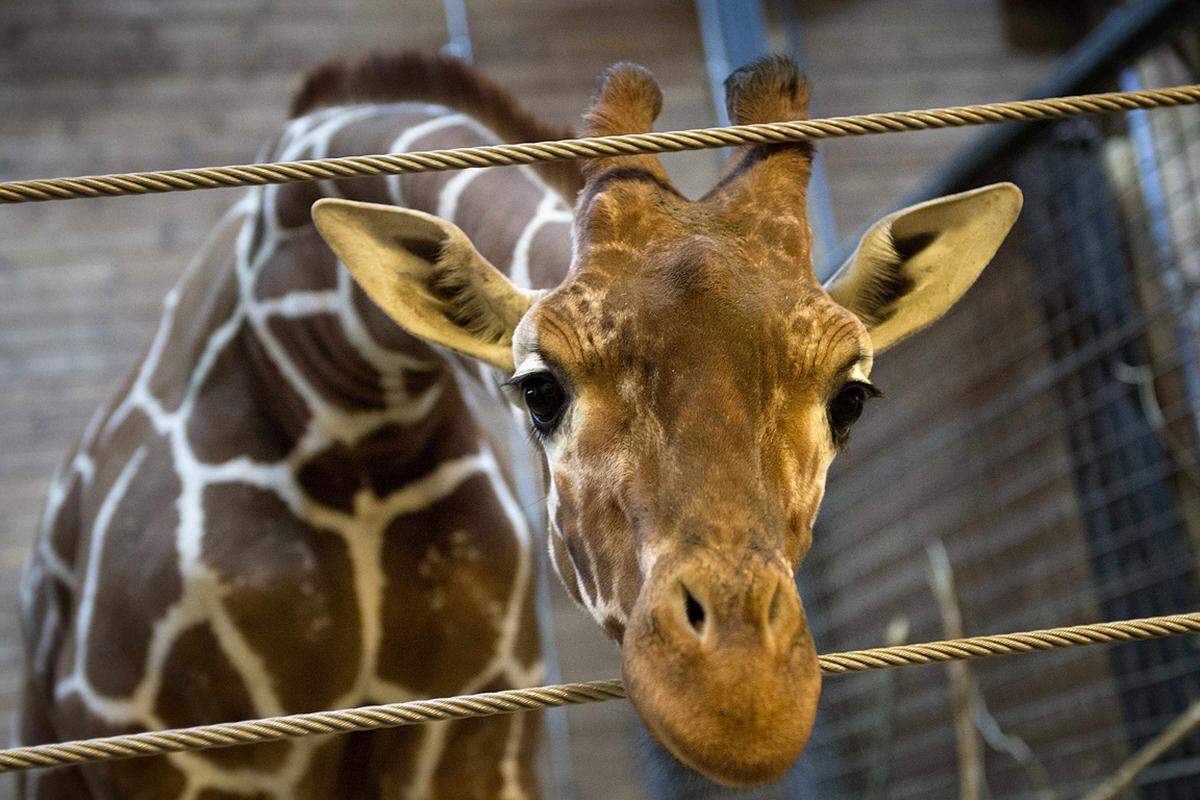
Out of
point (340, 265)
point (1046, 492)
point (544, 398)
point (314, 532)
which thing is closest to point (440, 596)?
point (314, 532)

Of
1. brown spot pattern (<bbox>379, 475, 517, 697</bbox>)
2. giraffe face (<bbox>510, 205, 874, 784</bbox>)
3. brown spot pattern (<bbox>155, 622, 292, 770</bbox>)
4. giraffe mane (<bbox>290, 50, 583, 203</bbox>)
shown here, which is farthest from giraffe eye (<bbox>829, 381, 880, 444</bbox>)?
brown spot pattern (<bbox>155, 622, 292, 770</bbox>)

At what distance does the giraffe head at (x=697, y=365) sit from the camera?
102 cm

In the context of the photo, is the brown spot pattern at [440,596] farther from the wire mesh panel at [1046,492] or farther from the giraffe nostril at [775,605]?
the giraffe nostril at [775,605]

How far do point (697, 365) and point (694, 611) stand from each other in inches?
9.4

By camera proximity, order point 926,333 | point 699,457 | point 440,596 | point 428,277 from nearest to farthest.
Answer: point 699,457, point 428,277, point 440,596, point 926,333

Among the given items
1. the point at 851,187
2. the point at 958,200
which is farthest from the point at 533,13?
the point at 958,200

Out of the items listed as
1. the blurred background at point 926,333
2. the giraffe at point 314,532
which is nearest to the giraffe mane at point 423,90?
the giraffe at point 314,532

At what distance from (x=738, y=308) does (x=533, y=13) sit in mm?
4075

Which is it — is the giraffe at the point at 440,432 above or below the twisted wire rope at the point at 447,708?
above

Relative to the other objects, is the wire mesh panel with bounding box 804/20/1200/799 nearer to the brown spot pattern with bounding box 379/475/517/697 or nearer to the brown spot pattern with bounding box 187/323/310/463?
the brown spot pattern with bounding box 379/475/517/697

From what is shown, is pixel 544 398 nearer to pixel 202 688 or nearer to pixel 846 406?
pixel 846 406

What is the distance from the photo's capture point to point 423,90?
2164 millimetres

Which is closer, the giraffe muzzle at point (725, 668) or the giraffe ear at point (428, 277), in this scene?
the giraffe muzzle at point (725, 668)

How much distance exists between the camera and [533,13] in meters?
5.03
